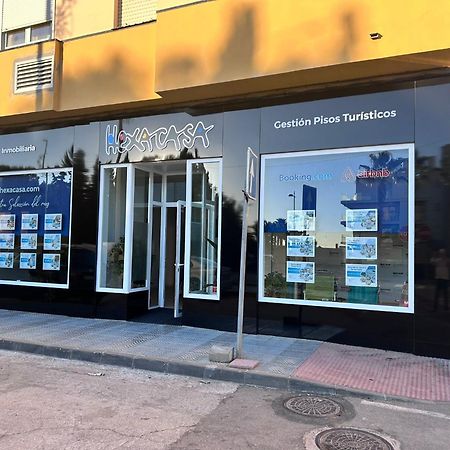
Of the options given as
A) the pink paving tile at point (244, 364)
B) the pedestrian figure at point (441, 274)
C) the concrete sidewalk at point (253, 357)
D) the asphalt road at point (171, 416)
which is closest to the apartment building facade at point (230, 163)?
the pedestrian figure at point (441, 274)

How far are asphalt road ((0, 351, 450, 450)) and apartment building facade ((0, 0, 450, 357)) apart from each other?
2.53 meters

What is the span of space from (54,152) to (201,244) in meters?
4.07

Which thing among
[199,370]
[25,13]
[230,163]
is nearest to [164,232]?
[230,163]

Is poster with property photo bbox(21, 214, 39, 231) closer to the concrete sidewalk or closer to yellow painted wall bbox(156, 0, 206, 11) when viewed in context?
the concrete sidewalk

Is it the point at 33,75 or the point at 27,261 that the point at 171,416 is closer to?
the point at 27,261

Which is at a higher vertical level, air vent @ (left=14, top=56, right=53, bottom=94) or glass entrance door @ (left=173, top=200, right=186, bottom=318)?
air vent @ (left=14, top=56, right=53, bottom=94)

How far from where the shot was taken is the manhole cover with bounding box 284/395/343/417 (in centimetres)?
Answer: 502

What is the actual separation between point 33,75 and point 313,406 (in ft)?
28.8

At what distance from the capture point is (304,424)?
4.70m

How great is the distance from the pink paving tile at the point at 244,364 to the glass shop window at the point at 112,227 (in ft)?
13.5

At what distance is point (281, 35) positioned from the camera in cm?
768

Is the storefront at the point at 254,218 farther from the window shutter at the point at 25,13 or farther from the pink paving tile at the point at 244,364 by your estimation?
the window shutter at the point at 25,13

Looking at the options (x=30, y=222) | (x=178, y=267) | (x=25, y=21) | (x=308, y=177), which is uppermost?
(x=25, y=21)

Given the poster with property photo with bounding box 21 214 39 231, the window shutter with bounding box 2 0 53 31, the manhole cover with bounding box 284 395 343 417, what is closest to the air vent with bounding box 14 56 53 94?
the window shutter with bounding box 2 0 53 31
